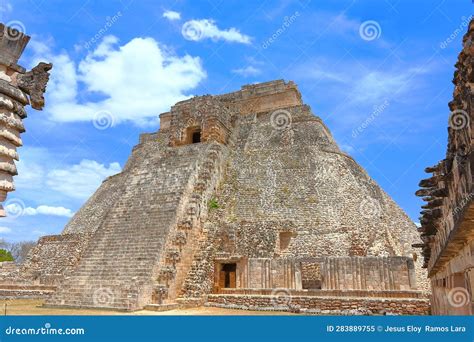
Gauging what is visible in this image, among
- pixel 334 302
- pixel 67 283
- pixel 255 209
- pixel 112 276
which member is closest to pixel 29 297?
pixel 67 283

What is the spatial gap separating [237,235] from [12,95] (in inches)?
381

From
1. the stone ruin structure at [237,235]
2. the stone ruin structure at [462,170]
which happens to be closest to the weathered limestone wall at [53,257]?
the stone ruin structure at [237,235]

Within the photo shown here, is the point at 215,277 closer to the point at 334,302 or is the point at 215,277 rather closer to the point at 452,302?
the point at 334,302

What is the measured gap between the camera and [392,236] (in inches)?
611

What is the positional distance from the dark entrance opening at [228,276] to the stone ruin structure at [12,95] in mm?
9013

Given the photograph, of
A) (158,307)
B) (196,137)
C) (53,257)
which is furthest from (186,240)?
(196,137)

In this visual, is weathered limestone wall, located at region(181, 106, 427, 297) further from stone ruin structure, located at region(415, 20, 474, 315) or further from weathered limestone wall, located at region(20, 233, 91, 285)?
stone ruin structure, located at region(415, 20, 474, 315)

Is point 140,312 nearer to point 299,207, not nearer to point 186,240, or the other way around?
point 186,240

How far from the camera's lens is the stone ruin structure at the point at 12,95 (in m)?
5.54

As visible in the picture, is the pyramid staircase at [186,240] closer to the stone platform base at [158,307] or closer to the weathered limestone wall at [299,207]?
the stone platform base at [158,307]

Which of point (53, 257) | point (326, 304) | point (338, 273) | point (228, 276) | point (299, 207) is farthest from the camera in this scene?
point (53, 257)

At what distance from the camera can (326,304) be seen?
37.0ft

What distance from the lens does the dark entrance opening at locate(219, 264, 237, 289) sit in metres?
13.5

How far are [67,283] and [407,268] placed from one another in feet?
33.1
